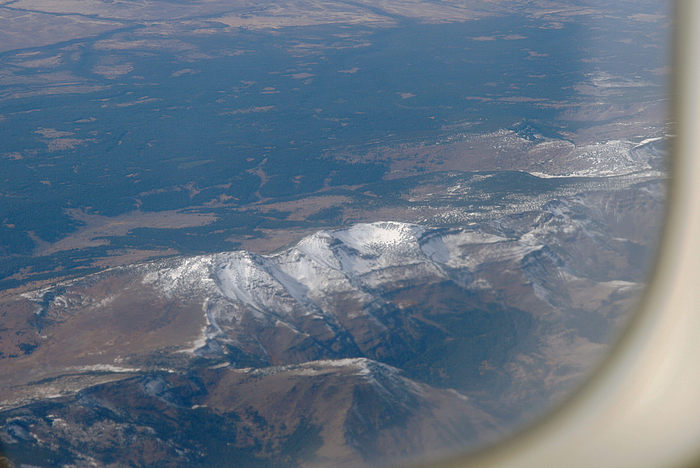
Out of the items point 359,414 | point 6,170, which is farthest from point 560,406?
point 6,170

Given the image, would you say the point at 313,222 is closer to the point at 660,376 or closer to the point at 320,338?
the point at 320,338

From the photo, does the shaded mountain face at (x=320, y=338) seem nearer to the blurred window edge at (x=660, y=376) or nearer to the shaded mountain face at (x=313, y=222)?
the shaded mountain face at (x=313, y=222)

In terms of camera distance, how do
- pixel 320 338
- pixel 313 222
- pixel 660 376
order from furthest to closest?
pixel 313 222
pixel 320 338
pixel 660 376

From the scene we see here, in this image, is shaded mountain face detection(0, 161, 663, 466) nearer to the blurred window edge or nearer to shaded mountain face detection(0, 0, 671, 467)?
shaded mountain face detection(0, 0, 671, 467)

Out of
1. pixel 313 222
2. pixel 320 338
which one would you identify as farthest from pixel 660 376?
pixel 313 222

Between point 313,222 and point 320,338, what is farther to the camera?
point 313,222

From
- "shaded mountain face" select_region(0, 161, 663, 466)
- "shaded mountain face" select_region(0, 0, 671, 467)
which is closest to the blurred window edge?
"shaded mountain face" select_region(0, 0, 671, 467)

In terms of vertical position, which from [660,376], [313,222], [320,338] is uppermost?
[660,376]
